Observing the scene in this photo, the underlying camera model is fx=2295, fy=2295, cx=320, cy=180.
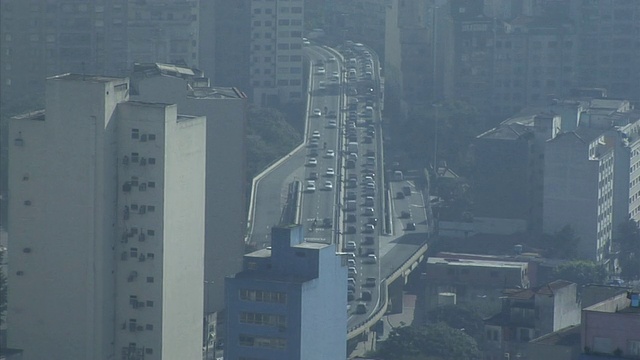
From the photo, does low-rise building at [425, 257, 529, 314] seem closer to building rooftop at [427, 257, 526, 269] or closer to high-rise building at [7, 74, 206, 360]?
building rooftop at [427, 257, 526, 269]

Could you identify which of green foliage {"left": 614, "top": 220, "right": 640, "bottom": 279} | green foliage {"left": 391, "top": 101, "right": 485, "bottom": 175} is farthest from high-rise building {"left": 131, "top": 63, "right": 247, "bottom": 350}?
green foliage {"left": 391, "top": 101, "right": 485, "bottom": 175}

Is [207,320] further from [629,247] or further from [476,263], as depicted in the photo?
[629,247]

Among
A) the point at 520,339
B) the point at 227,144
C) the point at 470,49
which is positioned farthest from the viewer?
the point at 470,49

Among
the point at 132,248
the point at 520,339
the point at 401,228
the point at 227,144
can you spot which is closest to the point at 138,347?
the point at 132,248

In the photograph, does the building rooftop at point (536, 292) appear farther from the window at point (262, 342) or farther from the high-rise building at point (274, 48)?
the high-rise building at point (274, 48)

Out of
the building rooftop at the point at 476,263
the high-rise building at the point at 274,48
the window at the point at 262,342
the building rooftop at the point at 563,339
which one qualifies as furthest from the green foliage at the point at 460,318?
the high-rise building at the point at 274,48

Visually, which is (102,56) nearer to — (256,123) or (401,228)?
(256,123)

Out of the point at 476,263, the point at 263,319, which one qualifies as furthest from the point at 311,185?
the point at 263,319
